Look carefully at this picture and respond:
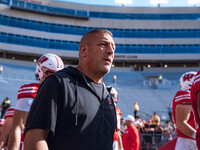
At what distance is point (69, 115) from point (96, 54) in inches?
19.9

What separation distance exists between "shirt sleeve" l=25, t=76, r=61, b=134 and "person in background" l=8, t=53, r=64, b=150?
1053 mm

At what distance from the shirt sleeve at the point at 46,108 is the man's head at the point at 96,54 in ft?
1.16

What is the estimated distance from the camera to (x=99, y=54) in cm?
194

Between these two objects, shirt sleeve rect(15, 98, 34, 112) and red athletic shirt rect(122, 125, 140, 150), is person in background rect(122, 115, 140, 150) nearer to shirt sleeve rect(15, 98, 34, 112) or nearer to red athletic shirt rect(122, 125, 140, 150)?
red athletic shirt rect(122, 125, 140, 150)

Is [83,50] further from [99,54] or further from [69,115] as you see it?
[69,115]

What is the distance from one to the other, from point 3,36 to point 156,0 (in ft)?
81.4

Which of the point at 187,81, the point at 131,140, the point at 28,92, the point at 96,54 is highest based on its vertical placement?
the point at 96,54

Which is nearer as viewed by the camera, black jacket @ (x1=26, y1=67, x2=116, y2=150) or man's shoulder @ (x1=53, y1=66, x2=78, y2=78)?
black jacket @ (x1=26, y1=67, x2=116, y2=150)

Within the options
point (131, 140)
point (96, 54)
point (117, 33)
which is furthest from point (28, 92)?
point (117, 33)

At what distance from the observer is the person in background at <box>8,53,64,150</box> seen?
2580 mm

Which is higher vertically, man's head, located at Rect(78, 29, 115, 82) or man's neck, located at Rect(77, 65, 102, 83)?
man's head, located at Rect(78, 29, 115, 82)

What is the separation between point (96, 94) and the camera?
1.89 meters

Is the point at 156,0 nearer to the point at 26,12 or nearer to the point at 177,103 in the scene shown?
the point at 26,12

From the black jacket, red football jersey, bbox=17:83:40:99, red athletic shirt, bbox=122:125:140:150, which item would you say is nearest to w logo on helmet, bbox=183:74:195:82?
red football jersey, bbox=17:83:40:99
